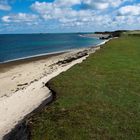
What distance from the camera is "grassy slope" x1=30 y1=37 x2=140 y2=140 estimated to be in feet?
37.1

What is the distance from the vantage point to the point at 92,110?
542 inches

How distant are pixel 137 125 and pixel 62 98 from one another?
507cm

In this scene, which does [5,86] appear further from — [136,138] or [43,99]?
[136,138]

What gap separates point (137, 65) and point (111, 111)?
14441 mm

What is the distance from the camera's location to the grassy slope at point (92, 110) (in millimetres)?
11312

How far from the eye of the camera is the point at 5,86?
28.6 m

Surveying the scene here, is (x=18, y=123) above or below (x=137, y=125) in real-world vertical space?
below

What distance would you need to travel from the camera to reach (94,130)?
453 inches

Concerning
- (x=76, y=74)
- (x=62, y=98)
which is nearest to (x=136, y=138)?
(x=62, y=98)

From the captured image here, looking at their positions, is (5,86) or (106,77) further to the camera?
(5,86)

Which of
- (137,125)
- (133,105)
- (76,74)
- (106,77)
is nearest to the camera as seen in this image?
(137,125)

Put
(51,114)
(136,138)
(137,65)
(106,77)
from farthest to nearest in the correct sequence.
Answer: (137,65) < (106,77) < (51,114) < (136,138)

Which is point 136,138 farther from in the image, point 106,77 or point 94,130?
point 106,77

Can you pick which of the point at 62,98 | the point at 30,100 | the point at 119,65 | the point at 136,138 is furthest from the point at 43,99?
the point at 119,65
